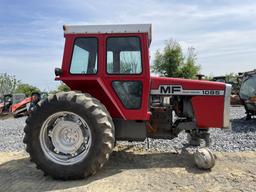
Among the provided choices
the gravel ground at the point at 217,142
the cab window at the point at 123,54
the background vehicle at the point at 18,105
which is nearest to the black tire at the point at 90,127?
the cab window at the point at 123,54

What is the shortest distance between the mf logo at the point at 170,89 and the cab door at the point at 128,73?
387 mm

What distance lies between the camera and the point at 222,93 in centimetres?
686

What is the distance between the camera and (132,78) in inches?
259

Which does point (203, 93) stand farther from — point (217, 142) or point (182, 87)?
point (217, 142)

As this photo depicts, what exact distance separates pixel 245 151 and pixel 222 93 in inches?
70.0

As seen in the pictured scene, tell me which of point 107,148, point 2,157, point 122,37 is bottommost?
point 2,157

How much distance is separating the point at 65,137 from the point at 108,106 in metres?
0.95

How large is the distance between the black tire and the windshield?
922 centimetres

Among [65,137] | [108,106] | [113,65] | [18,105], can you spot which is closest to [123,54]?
[113,65]

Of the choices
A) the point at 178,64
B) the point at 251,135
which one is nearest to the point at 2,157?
the point at 251,135

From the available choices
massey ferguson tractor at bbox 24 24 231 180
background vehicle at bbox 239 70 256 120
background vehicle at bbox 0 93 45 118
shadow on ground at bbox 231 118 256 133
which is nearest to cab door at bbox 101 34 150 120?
massey ferguson tractor at bbox 24 24 231 180

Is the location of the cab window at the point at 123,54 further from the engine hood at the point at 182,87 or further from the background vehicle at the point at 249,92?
the background vehicle at the point at 249,92

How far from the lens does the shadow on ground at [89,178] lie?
591 cm

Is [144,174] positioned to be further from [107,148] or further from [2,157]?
[2,157]
